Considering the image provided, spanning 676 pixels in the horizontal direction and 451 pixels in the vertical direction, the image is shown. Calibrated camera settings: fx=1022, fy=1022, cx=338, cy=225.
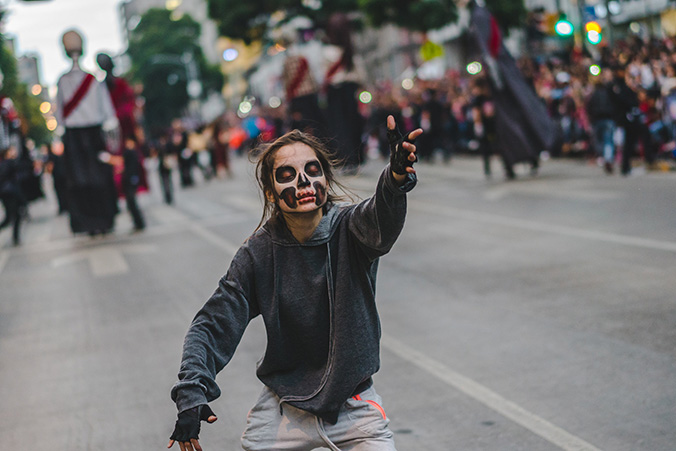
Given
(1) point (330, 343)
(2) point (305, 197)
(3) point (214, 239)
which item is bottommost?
(3) point (214, 239)

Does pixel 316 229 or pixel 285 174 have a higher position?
pixel 285 174

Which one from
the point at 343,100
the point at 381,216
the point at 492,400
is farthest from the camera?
the point at 343,100

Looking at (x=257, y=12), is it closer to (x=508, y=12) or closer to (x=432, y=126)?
(x=508, y=12)

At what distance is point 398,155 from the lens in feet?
9.61

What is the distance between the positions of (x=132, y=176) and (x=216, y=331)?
1538cm

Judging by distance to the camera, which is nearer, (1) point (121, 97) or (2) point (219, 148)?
(1) point (121, 97)

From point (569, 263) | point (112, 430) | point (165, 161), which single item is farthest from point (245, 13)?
point (112, 430)

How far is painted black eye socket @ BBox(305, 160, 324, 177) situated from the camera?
10.9 ft

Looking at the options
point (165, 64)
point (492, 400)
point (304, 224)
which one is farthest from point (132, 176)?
point (165, 64)

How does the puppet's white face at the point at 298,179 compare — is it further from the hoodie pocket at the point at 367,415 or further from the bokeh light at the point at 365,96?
the bokeh light at the point at 365,96

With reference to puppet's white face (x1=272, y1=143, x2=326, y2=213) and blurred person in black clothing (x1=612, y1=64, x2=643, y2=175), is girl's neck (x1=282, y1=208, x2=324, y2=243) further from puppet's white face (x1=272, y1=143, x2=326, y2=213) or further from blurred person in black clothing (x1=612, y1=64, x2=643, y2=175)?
blurred person in black clothing (x1=612, y1=64, x2=643, y2=175)

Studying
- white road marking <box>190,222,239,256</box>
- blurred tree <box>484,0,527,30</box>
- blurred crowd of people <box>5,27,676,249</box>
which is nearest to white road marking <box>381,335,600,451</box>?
white road marking <box>190,222,239,256</box>

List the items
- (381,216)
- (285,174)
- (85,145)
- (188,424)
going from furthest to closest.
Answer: (85,145)
(285,174)
(381,216)
(188,424)

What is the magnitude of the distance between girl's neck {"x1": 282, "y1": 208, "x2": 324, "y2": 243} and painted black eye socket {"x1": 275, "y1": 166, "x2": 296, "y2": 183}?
0.37 ft
